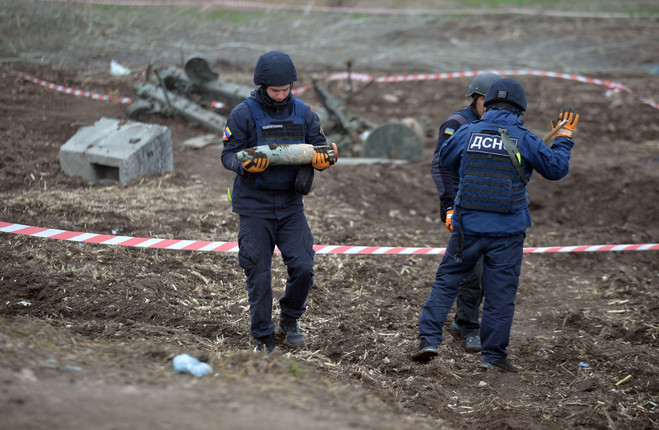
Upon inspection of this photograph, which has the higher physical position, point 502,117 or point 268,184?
point 502,117

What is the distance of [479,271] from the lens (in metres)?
5.70

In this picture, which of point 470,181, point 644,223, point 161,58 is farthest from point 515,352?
→ point 161,58

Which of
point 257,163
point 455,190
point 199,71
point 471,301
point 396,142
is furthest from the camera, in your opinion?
point 199,71

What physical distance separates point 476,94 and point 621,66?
14023mm

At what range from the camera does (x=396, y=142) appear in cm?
1112

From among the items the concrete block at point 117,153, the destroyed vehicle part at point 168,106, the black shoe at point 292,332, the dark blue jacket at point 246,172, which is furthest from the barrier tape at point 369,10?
the black shoe at point 292,332

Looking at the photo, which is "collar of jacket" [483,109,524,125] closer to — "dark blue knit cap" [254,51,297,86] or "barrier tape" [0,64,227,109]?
"dark blue knit cap" [254,51,297,86]

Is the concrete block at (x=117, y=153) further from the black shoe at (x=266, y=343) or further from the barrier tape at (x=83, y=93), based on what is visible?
the black shoe at (x=266, y=343)

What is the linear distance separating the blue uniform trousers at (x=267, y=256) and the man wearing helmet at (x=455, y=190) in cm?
119

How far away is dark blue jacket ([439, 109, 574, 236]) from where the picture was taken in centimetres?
468

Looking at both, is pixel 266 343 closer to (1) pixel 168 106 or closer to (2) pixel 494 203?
(2) pixel 494 203

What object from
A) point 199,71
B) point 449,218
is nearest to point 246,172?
point 449,218

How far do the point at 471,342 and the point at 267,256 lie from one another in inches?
79.6

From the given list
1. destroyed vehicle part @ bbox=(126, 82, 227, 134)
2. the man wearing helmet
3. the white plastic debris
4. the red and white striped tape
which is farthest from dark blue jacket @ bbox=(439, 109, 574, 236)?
the white plastic debris
